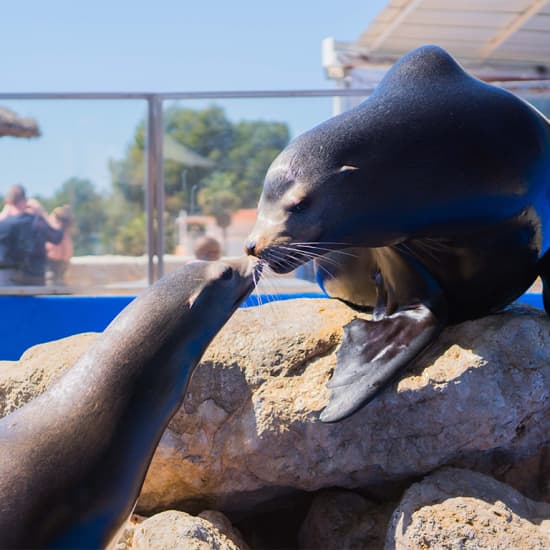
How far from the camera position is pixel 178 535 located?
214cm

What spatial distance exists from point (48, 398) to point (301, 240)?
2.74ft

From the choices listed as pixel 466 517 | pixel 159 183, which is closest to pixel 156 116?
pixel 159 183

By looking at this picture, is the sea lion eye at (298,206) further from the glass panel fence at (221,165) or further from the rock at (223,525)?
the glass panel fence at (221,165)

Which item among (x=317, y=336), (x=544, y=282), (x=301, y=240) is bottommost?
(x=317, y=336)

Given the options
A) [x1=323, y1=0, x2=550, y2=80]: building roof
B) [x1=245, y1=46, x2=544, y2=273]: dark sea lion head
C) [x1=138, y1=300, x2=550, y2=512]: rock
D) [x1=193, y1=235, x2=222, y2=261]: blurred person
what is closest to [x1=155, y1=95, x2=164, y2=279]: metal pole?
[x1=193, y1=235, x2=222, y2=261]: blurred person

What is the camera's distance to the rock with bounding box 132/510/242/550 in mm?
2121

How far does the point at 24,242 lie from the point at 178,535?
2.32 metres

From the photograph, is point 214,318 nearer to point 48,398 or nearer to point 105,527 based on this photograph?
point 48,398

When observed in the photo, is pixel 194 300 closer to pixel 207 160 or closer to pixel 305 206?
pixel 305 206

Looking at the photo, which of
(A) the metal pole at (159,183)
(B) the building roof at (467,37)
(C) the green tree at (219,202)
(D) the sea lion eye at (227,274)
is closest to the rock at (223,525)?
(D) the sea lion eye at (227,274)

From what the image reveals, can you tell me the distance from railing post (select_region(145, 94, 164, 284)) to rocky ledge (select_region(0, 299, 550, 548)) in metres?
1.44

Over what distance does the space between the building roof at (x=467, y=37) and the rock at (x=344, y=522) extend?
19.6ft

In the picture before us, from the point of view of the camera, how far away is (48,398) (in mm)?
1943

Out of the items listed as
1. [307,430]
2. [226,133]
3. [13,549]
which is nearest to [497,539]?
[307,430]
